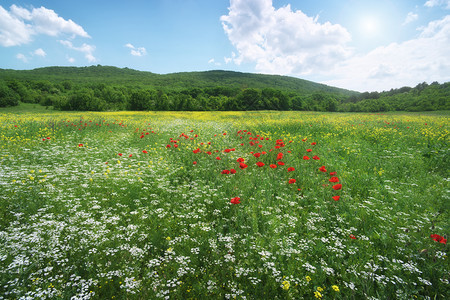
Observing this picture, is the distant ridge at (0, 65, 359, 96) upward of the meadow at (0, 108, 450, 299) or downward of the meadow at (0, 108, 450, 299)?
upward

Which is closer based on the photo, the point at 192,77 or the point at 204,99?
the point at 204,99

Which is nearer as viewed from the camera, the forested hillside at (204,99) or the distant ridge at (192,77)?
the forested hillside at (204,99)

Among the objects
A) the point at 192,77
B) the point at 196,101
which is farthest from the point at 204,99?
the point at 192,77

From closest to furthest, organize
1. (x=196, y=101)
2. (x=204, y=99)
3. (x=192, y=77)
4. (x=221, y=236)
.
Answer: (x=221, y=236) < (x=196, y=101) < (x=204, y=99) < (x=192, y=77)

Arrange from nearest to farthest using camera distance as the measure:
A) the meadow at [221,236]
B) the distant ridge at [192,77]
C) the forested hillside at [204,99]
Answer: the meadow at [221,236] → the forested hillside at [204,99] → the distant ridge at [192,77]

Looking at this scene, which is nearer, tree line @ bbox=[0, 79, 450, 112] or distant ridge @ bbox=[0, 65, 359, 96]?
tree line @ bbox=[0, 79, 450, 112]

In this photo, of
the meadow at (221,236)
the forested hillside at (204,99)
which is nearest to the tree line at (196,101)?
the forested hillside at (204,99)

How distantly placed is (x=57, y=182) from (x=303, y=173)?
21.7ft

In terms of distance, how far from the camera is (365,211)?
12.6 ft

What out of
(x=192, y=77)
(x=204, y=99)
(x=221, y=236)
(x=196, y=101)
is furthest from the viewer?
(x=192, y=77)

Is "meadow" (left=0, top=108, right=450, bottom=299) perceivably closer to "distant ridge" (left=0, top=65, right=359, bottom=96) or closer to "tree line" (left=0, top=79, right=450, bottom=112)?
"tree line" (left=0, top=79, right=450, bottom=112)

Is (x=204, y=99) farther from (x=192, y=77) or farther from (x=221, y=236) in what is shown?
(x=192, y=77)

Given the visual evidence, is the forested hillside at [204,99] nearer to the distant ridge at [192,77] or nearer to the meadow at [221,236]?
the meadow at [221,236]

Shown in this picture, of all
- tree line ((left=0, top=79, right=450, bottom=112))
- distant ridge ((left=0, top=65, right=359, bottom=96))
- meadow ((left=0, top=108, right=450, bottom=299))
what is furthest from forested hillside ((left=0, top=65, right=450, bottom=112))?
distant ridge ((left=0, top=65, right=359, bottom=96))
